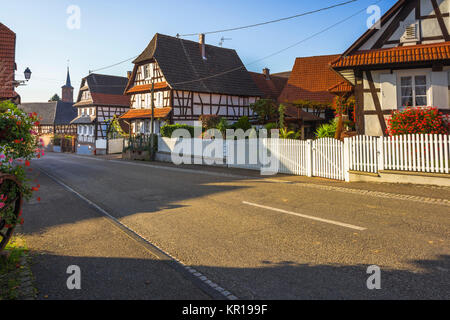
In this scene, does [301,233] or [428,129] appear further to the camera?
[428,129]

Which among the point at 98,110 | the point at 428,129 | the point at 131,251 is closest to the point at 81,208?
the point at 131,251

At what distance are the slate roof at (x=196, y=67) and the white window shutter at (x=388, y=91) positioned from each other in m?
20.7

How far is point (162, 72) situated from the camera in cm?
3177

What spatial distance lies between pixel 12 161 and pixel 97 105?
48.2 m

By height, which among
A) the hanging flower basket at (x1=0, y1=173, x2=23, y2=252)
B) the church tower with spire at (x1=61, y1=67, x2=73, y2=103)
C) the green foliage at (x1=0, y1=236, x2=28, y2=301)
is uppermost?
the church tower with spire at (x1=61, y1=67, x2=73, y2=103)

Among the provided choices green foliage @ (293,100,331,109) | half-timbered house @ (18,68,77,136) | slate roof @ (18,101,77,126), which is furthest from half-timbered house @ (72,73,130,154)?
green foliage @ (293,100,331,109)

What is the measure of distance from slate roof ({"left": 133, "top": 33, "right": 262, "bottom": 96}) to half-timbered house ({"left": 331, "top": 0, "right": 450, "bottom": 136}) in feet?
65.4

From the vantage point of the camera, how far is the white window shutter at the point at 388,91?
14.0 m

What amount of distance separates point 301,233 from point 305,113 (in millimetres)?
24591

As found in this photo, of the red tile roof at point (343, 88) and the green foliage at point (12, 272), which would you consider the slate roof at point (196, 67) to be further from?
the green foliage at point (12, 272)

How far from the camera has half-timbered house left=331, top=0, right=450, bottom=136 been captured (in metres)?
13.4

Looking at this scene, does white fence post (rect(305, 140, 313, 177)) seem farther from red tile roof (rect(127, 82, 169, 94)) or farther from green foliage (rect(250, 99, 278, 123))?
red tile roof (rect(127, 82, 169, 94))

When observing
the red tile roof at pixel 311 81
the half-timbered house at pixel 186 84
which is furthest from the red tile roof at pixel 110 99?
Answer: the red tile roof at pixel 311 81
